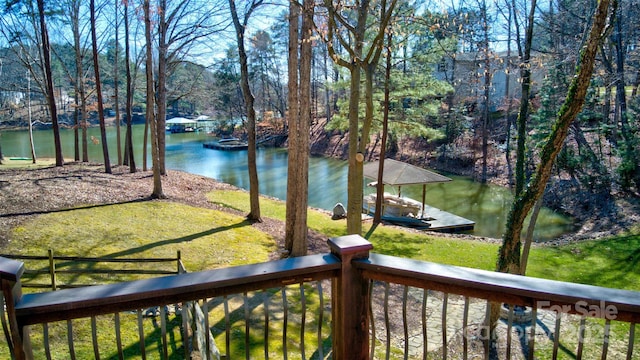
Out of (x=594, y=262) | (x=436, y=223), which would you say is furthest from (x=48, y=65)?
(x=594, y=262)

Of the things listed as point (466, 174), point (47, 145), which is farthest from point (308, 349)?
point (47, 145)

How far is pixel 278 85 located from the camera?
41000 mm

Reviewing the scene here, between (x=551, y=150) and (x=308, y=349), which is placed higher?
(x=551, y=150)

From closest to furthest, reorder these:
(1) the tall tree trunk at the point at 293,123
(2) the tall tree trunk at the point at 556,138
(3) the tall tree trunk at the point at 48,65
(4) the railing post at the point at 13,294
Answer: (4) the railing post at the point at 13,294
(2) the tall tree trunk at the point at 556,138
(1) the tall tree trunk at the point at 293,123
(3) the tall tree trunk at the point at 48,65

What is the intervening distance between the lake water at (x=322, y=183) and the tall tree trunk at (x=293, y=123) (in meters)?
8.12

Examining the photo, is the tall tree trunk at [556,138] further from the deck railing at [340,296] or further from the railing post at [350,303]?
the railing post at [350,303]

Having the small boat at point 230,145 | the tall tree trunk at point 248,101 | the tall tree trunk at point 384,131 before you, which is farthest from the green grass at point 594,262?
the small boat at point 230,145

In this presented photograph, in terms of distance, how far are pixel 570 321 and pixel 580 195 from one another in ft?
38.1

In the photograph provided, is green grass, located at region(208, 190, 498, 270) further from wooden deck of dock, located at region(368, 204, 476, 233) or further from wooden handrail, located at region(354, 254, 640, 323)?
wooden handrail, located at region(354, 254, 640, 323)

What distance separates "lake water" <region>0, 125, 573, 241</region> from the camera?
15168mm

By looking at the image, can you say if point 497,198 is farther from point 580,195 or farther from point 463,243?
point 463,243

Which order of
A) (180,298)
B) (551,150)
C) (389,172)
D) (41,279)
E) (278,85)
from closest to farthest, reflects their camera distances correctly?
(180,298)
(551,150)
(41,279)
(389,172)
(278,85)

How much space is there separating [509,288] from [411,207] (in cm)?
1319

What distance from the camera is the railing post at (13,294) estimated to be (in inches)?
55.2
